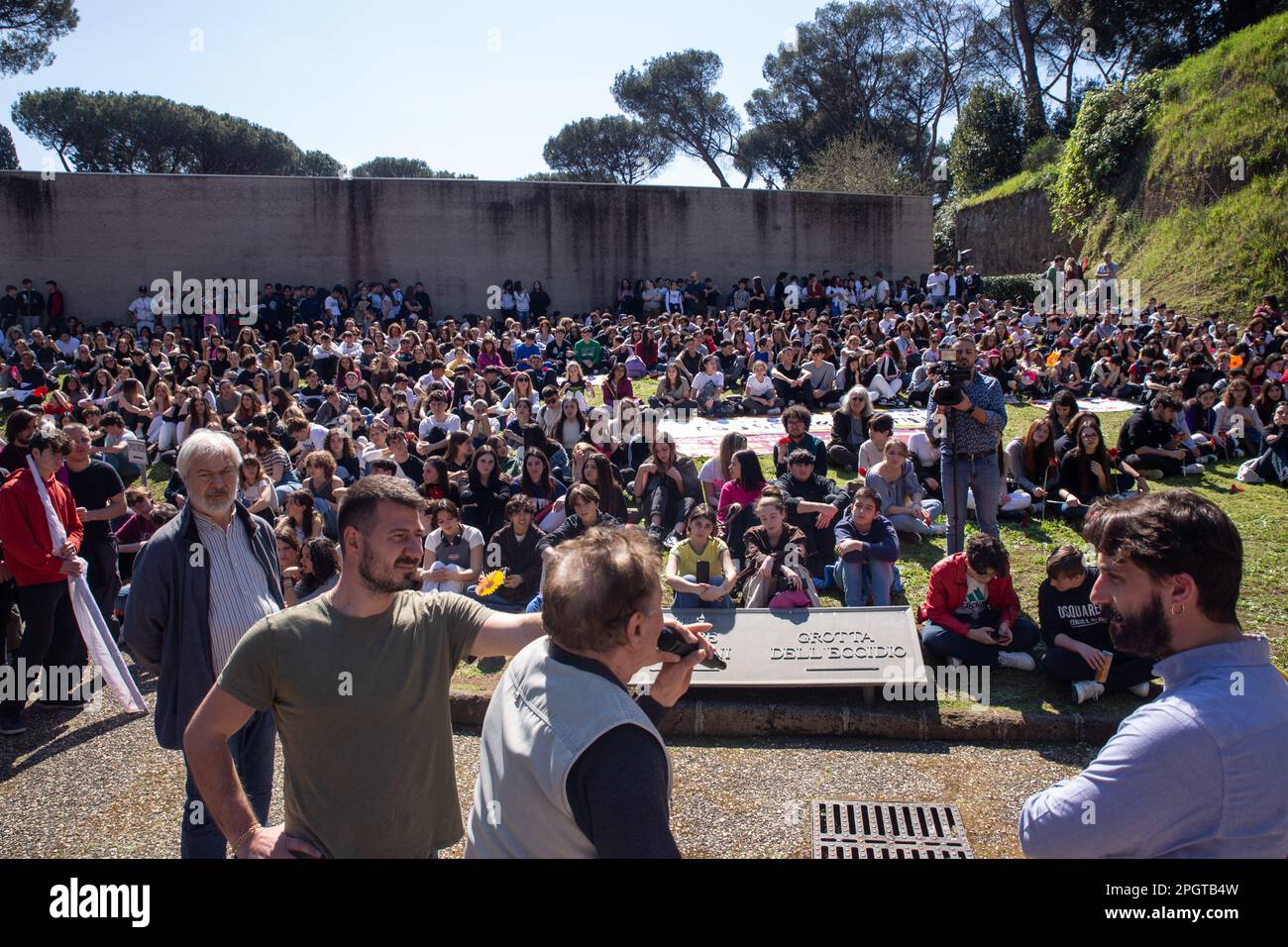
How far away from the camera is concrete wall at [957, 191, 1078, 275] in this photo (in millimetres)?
32562

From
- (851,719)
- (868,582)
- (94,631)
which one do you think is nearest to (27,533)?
(94,631)

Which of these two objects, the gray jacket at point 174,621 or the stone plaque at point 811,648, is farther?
the stone plaque at point 811,648

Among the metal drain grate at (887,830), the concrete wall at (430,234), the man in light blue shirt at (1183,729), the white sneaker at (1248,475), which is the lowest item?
the metal drain grate at (887,830)

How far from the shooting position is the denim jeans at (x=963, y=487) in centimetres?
771

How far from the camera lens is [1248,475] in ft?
35.3

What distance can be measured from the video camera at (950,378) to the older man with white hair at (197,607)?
5002 mm

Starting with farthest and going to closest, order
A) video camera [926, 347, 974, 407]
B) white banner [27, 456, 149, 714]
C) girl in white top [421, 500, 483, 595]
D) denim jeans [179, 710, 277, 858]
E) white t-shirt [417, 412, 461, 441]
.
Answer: white t-shirt [417, 412, 461, 441], girl in white top [421, 500, 483, 595], video camera [926, 347, 974, 407], white banner [27, 456, 149, 714], denim jeans [179, 710, 277, 858]

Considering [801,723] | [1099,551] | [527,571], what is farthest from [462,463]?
[1099,551]

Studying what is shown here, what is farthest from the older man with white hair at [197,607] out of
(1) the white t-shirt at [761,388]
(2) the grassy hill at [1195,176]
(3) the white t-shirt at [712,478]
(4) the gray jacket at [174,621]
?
(2) the grassy hill at [1195,176]

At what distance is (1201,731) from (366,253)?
1019 inches

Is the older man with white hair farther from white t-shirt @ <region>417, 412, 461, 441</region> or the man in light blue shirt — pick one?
white t-shirt @ <region>417, 412, 461, 441</region>

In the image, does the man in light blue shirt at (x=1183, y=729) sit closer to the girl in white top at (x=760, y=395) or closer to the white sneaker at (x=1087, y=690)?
the white sneaker at (x=1087, y=690)

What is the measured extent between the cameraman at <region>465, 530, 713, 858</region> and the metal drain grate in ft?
9.21

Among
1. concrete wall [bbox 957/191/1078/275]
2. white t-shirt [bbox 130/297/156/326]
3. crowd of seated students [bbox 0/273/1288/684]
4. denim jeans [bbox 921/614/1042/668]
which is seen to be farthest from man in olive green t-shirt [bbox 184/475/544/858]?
concrete wall [bbox 957/191/1078/275]
